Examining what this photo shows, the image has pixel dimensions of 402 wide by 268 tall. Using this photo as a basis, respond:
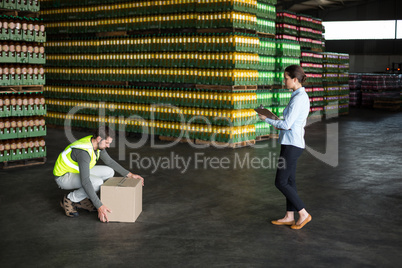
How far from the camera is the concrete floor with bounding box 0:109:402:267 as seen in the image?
4945mm

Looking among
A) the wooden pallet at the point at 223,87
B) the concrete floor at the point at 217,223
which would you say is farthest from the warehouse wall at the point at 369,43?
the concrete floor at the point at 217,223

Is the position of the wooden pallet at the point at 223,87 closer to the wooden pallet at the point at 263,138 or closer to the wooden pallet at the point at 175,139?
the wooden pallet at the point at 175,139

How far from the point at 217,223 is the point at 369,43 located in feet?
122

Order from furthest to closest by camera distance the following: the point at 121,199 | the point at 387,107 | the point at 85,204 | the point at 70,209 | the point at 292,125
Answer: the point at 387,107 → the point at 85,204 → the point at 70,209 → the point at 121,199 → the point at 292,125

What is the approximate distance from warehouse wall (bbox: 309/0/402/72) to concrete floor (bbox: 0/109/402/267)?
32013mm

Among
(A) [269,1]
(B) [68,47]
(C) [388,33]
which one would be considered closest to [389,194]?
(A) [269,1]

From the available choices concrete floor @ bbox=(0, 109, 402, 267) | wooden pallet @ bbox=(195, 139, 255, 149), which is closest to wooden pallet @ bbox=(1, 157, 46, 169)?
concrete floor @ bbox=(0, 109, 402, 267)

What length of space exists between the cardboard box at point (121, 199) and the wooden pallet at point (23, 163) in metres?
4.25

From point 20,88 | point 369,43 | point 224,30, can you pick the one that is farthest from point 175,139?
point 369,43

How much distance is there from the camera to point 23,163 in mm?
9844

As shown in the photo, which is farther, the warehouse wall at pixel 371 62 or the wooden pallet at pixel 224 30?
the warehouse wall at pixel 371 62

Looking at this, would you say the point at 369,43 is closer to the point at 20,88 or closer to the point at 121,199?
the point at 20,88

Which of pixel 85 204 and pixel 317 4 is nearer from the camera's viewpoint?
pixel 85 204

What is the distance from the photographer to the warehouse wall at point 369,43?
3848 cm
